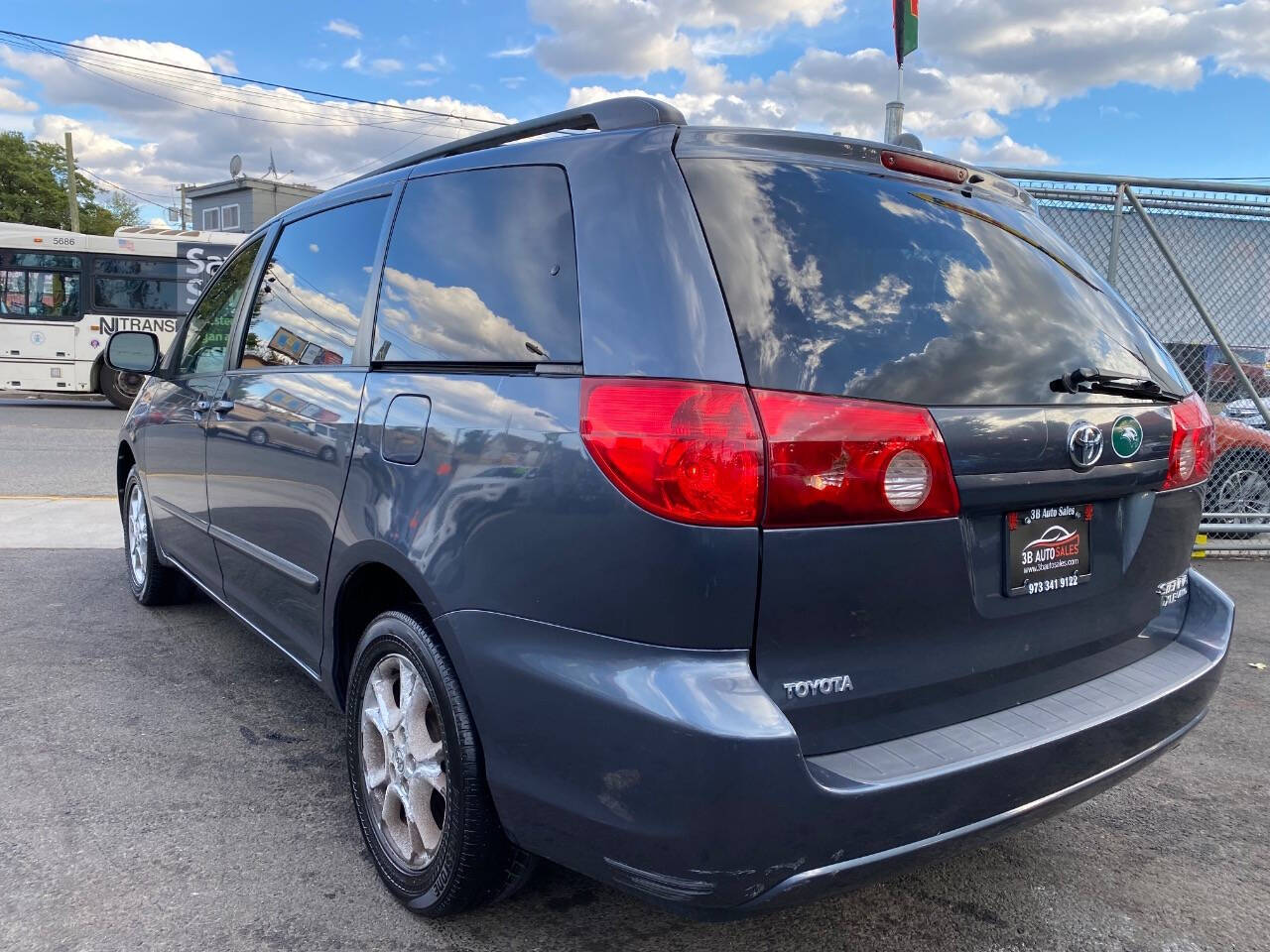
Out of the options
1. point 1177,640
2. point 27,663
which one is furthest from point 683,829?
point 27,663

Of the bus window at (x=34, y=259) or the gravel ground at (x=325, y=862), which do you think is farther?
the bus window at (x=34, y=259)

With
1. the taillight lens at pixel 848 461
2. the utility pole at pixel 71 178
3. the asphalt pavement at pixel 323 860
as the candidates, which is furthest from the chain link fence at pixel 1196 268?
the utility pole at pixel 71 178

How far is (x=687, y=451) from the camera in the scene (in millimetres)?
1899

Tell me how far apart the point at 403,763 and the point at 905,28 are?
596 cm

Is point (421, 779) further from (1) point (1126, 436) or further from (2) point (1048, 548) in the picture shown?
(1) point (1126, 436)

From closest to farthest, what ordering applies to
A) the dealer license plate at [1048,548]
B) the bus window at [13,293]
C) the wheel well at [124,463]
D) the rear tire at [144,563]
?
1. the dealer license plate at [1048,548]
2. the rear tire at [144,563]
3. the wheel well at [124,463]
4. the bus window at [13,293]

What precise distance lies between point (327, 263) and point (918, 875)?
2.49 m

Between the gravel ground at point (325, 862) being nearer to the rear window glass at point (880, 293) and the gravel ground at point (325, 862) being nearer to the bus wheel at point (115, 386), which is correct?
the rear window glass at point (880, 293)

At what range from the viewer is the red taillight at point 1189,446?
253 centimetres

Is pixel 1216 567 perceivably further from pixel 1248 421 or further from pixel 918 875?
pixel 918 875

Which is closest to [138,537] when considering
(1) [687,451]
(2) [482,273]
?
(2) [482,273]

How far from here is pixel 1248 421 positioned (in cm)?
689

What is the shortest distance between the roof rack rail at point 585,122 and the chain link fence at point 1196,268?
15.1 feet

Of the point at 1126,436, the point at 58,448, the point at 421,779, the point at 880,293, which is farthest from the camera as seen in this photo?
the point at 58,448
